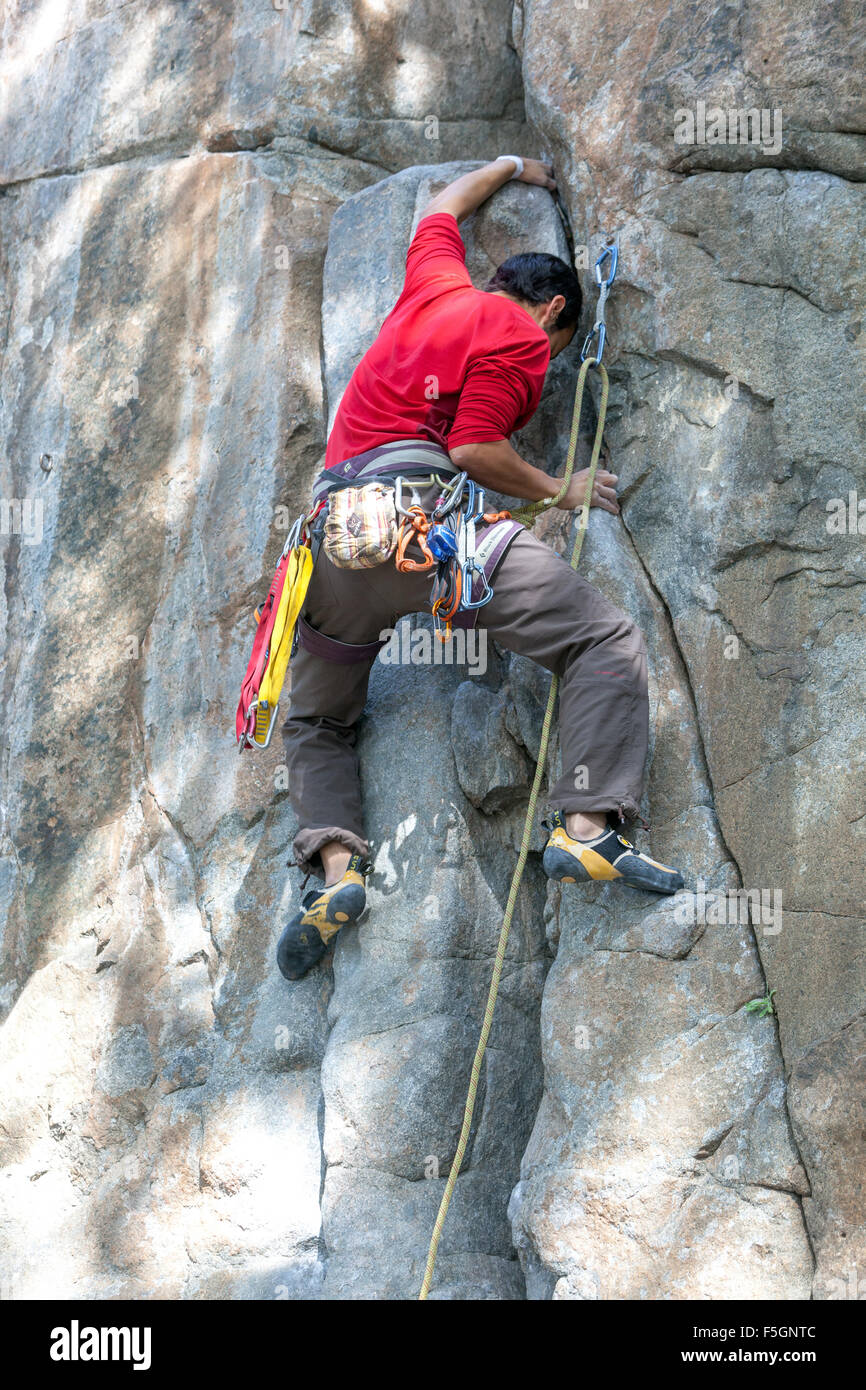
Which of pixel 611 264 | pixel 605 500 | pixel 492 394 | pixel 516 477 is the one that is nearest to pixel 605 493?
pixel 605 500

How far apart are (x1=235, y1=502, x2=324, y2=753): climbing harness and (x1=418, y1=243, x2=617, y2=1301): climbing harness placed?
0.80m

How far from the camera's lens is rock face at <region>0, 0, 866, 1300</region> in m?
4.14

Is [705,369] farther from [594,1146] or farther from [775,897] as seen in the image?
[594,1146]

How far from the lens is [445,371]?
15.1 ft

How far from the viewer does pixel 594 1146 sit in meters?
4.11

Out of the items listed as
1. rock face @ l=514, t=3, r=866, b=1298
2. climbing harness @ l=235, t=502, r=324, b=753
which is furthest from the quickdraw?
rock face @ l=514, t=3, r=866, b=1298

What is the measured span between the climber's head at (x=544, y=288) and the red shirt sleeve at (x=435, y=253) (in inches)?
5.9

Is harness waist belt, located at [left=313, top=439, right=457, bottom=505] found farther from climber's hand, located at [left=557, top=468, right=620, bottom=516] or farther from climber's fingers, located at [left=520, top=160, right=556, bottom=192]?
climber's fingers, located at [left=520, top=160, right=556, bottom=192]

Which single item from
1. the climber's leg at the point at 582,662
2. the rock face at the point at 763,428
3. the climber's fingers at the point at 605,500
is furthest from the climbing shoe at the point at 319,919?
the climber's fingers at the point at 605,500

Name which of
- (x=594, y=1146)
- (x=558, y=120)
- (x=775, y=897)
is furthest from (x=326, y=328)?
(x=594, y=1146)

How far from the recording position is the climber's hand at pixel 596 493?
15.7 ft

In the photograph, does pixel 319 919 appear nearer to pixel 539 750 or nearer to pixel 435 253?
pixel 539 750

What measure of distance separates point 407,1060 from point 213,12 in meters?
4.86

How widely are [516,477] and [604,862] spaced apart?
1334 millimetres
